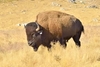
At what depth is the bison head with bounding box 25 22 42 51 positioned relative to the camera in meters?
12.7

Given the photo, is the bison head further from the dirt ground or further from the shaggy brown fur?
the shaggy brown fur

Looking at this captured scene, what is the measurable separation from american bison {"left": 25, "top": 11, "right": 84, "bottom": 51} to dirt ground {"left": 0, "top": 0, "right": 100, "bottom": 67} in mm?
457

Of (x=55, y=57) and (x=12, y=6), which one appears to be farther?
(x=12, y=6)

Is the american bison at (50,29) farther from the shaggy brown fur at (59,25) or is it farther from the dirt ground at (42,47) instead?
the dirt ground at (42,47)

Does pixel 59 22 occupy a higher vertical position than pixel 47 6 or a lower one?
higher

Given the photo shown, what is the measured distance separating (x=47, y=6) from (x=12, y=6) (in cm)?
530

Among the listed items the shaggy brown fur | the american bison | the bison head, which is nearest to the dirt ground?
the bison head

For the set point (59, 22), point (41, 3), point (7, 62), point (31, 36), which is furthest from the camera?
point (41, 3)

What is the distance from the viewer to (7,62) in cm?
967

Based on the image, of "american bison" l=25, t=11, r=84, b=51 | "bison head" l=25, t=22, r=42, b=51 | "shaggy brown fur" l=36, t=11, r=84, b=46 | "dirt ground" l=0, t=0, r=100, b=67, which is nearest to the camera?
"dirt ground" l=0, t=0, r=100, b=67

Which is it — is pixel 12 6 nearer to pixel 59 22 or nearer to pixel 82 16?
pixel 82 16

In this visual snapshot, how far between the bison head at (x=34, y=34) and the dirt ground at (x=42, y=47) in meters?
0.26

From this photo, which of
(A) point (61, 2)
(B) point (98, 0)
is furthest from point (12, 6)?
(B) point (98, 0)

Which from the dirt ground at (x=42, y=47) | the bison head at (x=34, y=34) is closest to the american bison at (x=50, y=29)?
the bison head at (x=34, y=34)
